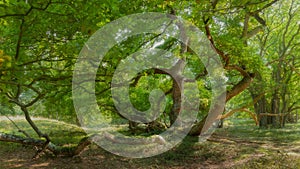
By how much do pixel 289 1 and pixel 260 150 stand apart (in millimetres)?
12056

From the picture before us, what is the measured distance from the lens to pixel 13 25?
20.8 feet

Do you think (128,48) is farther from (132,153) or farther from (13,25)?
(132,153)

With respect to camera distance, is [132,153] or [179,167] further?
[132,153]

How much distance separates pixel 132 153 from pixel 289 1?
49.5 feet

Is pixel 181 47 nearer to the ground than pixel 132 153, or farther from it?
farther from it

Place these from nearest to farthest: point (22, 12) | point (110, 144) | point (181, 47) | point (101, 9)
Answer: point (22, 12) → point (101, 9) → point (110, 144) → point (181, 47)

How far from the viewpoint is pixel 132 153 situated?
10.1 meters

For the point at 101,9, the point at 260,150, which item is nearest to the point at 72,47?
the point at 101,9

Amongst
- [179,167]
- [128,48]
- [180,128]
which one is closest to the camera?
[128,48]

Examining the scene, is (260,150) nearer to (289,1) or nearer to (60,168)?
(60,168)

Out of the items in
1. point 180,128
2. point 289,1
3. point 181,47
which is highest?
point 289,1

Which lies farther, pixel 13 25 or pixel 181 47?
pixel 181 47

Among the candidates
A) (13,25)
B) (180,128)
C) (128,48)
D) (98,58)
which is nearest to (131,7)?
(128,48)

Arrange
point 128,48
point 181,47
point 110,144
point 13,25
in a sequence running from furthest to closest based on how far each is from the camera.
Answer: point 181,47
point 110,144
point 128,48
point 13,25
